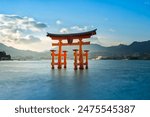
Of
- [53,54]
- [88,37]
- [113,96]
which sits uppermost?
[88,37]

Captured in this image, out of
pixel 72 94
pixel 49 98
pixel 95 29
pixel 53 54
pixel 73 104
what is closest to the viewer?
pixel 73 104

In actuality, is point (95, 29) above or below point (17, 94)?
above

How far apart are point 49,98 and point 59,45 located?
46.1 feet

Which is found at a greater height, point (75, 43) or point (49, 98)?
point (75, 43)

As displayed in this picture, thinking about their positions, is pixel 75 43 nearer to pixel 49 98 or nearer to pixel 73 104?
pixel 49 98

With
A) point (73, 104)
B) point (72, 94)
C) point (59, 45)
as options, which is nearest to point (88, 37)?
point (59, 45)

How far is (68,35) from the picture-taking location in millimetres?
21953

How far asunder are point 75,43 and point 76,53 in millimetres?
1015

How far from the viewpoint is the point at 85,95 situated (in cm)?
931

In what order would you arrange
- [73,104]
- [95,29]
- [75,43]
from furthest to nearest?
[75,43], [95,29], [73,104]

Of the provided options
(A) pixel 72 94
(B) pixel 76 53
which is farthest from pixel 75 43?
(A) pixel 72 94

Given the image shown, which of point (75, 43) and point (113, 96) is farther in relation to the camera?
point (75, 43)

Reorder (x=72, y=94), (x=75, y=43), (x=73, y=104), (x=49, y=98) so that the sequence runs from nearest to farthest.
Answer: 1. (x=73, y=104)
2. (x=49, y=98)
3. (x=72, y=94)
4. (x=75, y=43)

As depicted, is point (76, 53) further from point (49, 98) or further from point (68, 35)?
point (49, 98)
